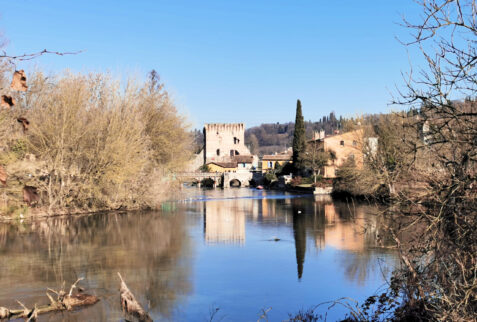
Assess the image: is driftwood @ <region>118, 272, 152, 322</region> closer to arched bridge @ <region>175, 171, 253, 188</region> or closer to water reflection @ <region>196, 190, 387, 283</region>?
water reflection @ <region>196, 190, 387, 283</region>

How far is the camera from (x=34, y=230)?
22.3 meters

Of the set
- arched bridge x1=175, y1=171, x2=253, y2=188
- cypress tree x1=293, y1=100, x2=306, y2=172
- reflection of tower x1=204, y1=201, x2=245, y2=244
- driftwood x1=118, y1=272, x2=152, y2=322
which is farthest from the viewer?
arched bridge x1=175, y1=171, x2=253, y2=188

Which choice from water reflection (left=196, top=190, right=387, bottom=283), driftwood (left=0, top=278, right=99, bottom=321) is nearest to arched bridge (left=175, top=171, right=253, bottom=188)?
water reflection (left=196, top=190, right=387, bottom=283)

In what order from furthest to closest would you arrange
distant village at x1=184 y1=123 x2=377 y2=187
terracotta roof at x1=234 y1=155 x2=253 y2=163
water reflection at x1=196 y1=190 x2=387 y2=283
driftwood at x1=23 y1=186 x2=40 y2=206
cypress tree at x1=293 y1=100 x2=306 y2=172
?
terracotta roof at x1=234 y1=155 x2=253 y2=163
cypress tree at x1=293 y1=100 x2=306 y2=172
distant village at x1=184 y1=123 x2=377 y2=187
water reflection at x1=196 y1=190 x2=387 y2=283
driftwood at x1=23 y1=186 x2=40 y2=206

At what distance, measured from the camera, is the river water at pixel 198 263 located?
1192 cm

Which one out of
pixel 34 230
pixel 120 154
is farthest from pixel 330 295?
pixel 120 154

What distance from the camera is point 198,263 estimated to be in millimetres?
16406

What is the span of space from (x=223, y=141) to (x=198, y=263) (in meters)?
76.4

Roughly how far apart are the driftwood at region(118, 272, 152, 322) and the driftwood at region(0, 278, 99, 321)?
885 mm

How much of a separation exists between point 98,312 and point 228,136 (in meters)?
81.8

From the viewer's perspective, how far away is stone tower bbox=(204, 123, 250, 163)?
91.9 metres

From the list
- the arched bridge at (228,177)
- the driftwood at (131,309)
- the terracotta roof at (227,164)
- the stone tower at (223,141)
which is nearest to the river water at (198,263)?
the driftwood at (131,309)

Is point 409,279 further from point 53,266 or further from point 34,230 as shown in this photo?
point 34,230

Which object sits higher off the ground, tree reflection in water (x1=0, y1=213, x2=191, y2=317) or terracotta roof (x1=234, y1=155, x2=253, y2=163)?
terracotta roof (x1=234, y1=155, x2=253, y2=163)
